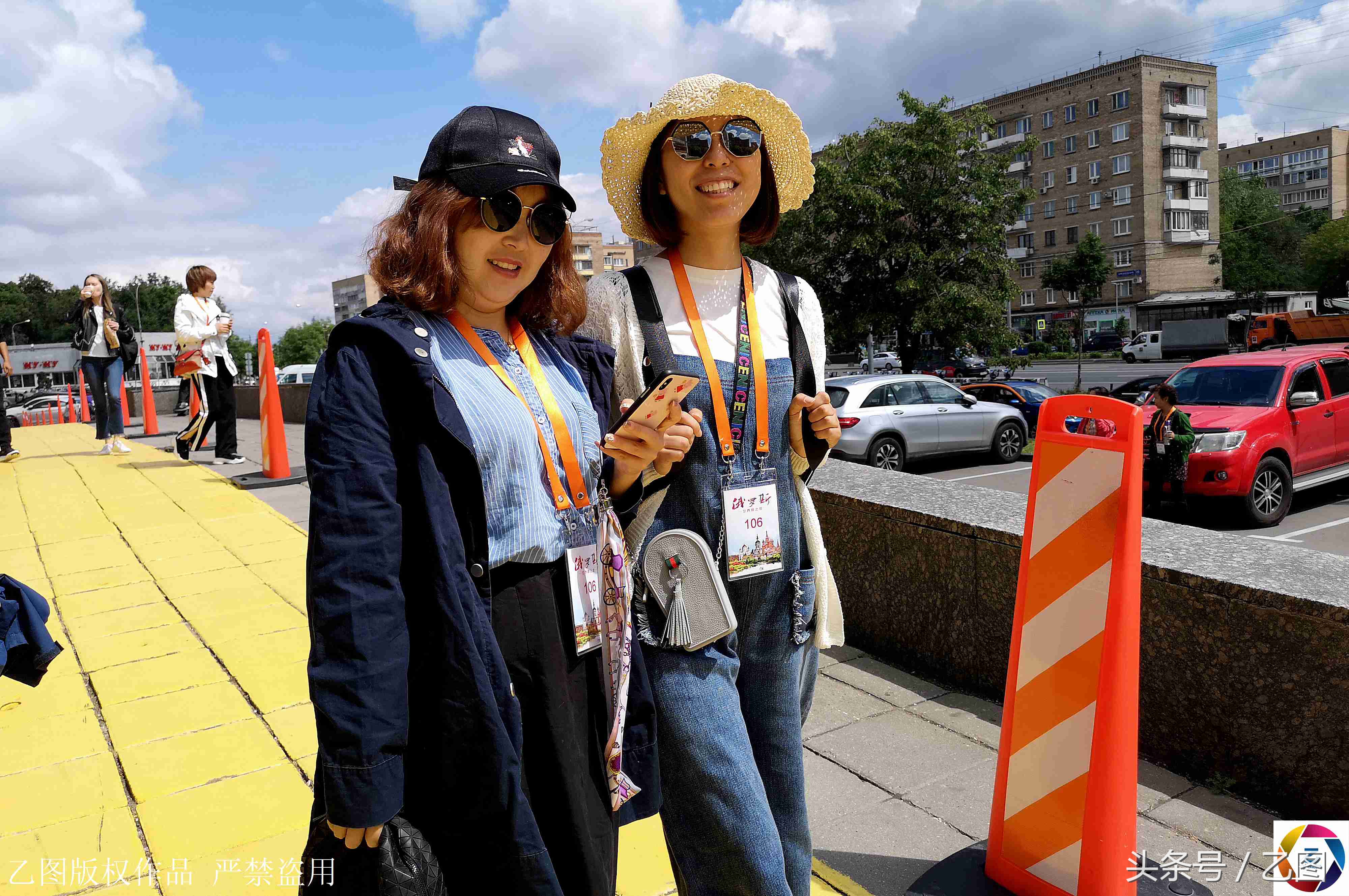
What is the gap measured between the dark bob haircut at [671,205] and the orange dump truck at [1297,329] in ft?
120

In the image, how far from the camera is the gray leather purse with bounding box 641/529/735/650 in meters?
1.85

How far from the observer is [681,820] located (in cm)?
186

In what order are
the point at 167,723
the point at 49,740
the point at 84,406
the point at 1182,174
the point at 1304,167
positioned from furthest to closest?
the point at 1304,167 → the point at 1182,174 → the point at 84,406 → the point at 167,723 → the point at 49,740

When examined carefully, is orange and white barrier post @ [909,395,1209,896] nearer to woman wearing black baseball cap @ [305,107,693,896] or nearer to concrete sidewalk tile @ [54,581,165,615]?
woman wearing black baseball cap @ [305,107,693,896]

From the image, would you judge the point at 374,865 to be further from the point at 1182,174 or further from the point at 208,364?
the point at 1182,174

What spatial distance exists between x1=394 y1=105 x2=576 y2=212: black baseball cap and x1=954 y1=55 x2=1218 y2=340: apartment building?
65098 mm

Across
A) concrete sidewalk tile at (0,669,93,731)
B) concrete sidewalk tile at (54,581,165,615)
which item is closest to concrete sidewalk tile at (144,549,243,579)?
concrete sidewalk tile at (54,581,165,615)

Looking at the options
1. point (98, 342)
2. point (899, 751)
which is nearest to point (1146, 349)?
point (98, 342)

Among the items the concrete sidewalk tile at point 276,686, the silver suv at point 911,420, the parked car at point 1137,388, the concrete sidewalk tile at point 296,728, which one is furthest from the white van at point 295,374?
the concrete sidewalk tile at point 296,728

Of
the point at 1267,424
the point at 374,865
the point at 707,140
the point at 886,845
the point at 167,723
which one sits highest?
the point at 707,140

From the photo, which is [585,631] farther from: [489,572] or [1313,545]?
[1313,545]

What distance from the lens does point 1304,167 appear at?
10512 centimetres

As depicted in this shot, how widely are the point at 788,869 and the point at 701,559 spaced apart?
75 cm

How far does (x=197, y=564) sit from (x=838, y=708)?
4108mm
